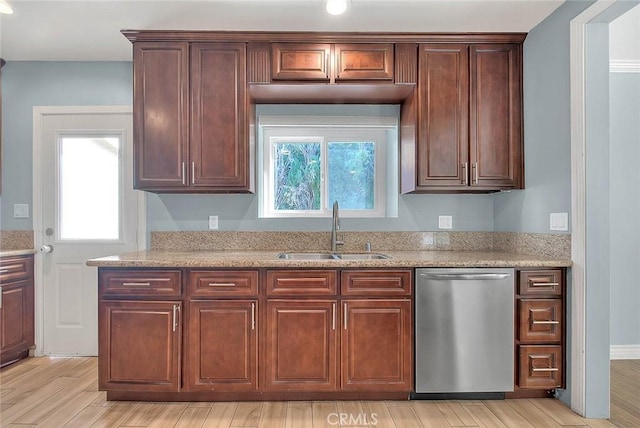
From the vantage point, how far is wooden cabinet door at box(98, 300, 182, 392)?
2336 millimetres

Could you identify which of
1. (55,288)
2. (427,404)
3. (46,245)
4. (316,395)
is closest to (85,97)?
(46,245)

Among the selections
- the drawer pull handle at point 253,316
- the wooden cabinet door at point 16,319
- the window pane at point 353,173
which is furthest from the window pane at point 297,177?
the wooden cabinet door at point 16,319

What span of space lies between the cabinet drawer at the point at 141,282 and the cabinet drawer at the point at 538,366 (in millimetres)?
2163

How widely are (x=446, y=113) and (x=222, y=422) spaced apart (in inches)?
96.5

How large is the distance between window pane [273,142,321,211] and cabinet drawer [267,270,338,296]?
36.7 inches

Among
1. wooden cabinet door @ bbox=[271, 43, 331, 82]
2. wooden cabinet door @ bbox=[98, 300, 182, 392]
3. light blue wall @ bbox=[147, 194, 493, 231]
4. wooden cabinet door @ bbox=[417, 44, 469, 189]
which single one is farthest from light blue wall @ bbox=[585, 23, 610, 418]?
wooden cabinet door @ bbox=[98, 300, 182, 392]

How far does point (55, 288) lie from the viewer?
10.5 feet

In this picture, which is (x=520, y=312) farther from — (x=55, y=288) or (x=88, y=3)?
(x=55, y=288)

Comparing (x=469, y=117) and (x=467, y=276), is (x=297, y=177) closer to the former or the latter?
(x=469, y=117)

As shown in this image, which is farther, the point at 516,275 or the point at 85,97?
the point at 85,97

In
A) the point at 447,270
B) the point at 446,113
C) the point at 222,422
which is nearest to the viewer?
the point at 222,422

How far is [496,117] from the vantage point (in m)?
2.75

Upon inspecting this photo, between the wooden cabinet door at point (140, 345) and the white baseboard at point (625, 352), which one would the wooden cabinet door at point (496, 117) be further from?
the wooden cabinet door at point (140, 345)

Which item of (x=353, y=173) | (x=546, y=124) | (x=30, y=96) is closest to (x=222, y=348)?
(x=353, y=173)
